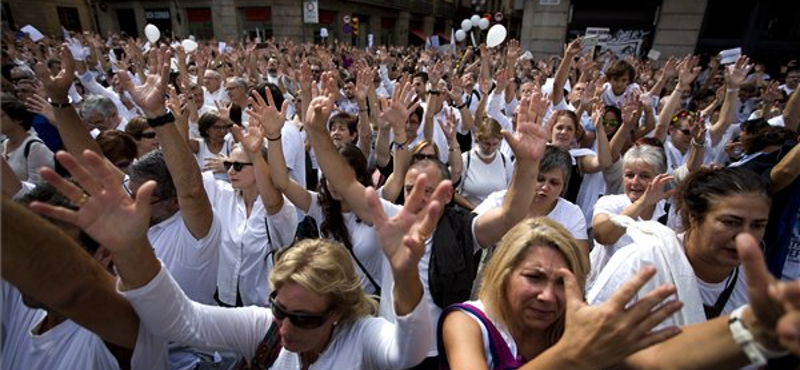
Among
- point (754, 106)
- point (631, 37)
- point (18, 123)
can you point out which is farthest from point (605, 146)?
point (631, 37)

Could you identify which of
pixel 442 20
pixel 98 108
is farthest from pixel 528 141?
pixel 442 20

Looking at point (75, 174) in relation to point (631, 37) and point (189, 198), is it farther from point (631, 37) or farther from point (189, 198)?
point (631, 37)

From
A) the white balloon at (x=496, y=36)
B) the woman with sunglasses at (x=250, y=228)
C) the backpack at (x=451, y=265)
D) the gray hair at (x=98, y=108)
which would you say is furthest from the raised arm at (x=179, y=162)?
the white balloon at (x=496, y=36)

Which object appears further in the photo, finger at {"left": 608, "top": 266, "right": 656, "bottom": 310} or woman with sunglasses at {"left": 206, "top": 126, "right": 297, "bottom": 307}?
woman with sunglasses at {"left": 206, "top": 126, "right": 297, "bottom": 307}

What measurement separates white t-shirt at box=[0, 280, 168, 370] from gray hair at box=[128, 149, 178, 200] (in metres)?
0.86

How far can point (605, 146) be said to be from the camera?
3.65 m

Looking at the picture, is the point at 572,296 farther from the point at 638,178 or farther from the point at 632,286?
the point at 638,178

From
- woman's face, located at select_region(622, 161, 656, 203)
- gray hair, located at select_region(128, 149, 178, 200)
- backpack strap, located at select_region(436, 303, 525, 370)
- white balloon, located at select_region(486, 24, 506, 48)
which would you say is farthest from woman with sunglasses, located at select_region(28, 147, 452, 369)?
white balloon, located at select_region(486, 24, 506, 48)

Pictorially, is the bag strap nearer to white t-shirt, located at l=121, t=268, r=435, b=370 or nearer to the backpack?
white t-shirt, located at l=121, t=268, r=435, b=370

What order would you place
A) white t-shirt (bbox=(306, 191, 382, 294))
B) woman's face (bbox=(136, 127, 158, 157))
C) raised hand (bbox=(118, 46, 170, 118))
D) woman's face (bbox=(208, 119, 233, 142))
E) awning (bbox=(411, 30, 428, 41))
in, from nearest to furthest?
raised hand (bbox=(118, 46, 170, 118))
white t-shirt (bbox=(306, 191, 382, 294))
woman's face (bbox=(136, 127, 158, 157))
woman's face (bbox=(208, 119, 233, 142))
awning (bbox=(411, 30, 428, 41))

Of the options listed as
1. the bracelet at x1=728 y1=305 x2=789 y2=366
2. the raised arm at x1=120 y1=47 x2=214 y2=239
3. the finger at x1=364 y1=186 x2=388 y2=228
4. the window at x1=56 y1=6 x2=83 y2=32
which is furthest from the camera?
the window at x1=56 y1=6 x2=83 y2=32

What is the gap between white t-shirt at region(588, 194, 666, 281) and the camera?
2186mm

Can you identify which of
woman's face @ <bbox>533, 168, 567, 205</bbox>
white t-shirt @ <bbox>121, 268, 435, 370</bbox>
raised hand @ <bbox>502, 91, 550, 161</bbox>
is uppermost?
raised hand @ <bbox>502, 91, 550, 161</bbox>

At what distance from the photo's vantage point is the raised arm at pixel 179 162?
1865 millimetres
